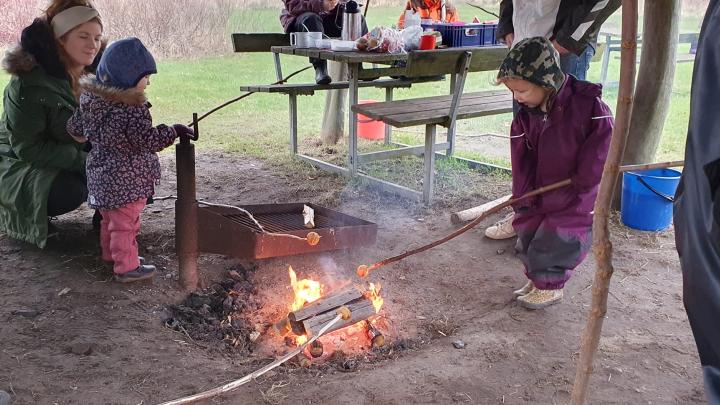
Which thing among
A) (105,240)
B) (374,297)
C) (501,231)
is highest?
(105,240)

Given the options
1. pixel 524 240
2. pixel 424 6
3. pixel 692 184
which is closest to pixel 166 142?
pixel 524 240

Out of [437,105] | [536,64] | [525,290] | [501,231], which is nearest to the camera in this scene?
[536,64]

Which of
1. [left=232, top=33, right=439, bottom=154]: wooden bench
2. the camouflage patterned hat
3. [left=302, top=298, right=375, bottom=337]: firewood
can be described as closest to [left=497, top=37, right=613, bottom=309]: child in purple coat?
the camouflage patterned hat

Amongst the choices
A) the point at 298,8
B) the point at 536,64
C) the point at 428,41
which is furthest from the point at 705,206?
the point at 298,8

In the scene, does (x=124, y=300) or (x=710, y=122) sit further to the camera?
(x=124, y=300)

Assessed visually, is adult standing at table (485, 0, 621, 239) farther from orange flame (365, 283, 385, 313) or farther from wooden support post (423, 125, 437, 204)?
orange flame (365, 283, 385, 313)

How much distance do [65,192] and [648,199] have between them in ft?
13.4

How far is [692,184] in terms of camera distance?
1255mm

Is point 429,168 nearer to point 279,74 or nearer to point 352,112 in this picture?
point 352,112

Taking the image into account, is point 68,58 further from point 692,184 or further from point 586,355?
point 692,184

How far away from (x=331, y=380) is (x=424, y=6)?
6470 mm

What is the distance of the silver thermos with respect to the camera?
6.61 metres

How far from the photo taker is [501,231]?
4617 millimetres

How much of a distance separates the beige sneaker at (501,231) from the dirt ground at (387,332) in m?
0.06
